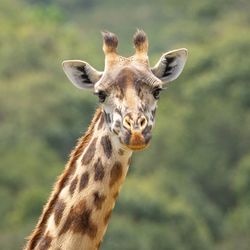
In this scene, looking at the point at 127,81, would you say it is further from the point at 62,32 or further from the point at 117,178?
the point at 62,32

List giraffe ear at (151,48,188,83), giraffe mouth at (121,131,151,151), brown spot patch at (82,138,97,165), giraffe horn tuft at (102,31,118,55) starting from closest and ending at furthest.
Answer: giraffe mouth at (121,131,151,151) < brown spot patch at (82,138,97,165) < giraffe horn tuft at (102,31,118,55) < giraffe ear at (151,48,188,83)

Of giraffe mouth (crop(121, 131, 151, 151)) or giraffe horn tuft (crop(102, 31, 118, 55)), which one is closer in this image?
giraffe mouth (crop(121, 131, 151, 151))

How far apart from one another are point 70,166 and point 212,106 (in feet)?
135

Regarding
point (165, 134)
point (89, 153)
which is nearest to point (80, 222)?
point (89, 153)

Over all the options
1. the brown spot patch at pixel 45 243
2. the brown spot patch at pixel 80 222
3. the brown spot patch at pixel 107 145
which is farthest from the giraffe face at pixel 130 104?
the brown spot patch at pixel 45 243

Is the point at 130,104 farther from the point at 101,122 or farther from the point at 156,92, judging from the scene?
the point at 101,122

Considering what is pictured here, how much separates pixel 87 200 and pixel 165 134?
40605mm

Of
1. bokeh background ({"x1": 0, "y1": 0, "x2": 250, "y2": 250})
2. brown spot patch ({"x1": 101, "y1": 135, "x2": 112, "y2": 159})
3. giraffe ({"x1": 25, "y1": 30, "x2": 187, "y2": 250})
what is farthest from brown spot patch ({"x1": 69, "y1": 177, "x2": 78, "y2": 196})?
bokeh background ({"x1": 0, "y1": 0, "x2": 250, "y2": 250})

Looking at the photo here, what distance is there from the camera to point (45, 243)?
9461 mm

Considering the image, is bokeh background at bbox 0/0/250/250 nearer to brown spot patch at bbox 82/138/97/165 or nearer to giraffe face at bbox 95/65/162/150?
brown spot patch at bbox 82/138/97/165

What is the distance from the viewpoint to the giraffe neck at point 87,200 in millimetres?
9422

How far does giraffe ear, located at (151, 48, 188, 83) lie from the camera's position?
992cm

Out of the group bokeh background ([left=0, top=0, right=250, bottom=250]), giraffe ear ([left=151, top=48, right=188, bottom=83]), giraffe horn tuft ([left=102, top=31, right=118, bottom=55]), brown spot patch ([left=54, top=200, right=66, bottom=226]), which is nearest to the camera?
brown spot patch ([left=54, top=200, right=66, bottom=226])

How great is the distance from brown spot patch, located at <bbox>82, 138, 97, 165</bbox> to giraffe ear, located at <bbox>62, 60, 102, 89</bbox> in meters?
0.38
